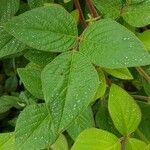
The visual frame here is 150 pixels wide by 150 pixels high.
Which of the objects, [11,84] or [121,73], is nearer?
[121,73]

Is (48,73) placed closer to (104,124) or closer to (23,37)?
(23,37)

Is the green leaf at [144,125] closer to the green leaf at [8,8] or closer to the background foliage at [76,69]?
the background foliage at [76,69]

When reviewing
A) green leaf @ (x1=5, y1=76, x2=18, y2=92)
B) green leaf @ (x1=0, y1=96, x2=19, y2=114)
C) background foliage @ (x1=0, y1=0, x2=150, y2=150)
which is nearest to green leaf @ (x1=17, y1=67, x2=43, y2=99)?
background foliage @ (x1=0, y1=0, x2=150, y2=150)

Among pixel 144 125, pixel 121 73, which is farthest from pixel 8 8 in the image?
pixel 144 125

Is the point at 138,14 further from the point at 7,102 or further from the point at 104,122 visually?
the point at 7,102

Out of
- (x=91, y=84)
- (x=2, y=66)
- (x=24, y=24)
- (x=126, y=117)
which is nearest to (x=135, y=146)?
(x=126, y=117)

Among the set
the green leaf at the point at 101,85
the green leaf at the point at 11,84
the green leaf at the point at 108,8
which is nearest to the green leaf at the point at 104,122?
the green leaf at the point at 101,85
